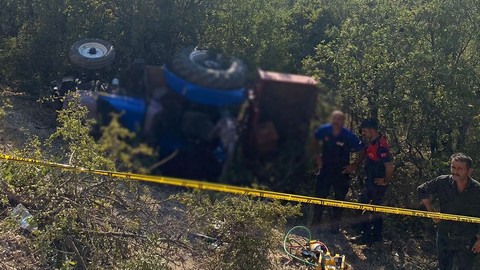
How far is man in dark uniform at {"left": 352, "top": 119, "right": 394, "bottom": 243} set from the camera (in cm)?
433

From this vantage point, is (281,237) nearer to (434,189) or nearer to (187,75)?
(434,189)

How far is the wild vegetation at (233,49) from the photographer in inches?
168

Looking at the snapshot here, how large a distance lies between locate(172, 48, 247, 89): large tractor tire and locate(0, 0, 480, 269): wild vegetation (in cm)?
107

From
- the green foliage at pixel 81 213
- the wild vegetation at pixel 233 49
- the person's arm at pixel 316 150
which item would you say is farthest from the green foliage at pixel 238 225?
the person's arm at pixel 316 150

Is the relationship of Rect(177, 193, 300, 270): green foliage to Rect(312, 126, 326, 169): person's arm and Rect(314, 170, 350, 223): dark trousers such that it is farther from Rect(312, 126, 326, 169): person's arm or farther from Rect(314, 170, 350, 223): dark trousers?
Rect(312, 126, 326, 169): person's arm

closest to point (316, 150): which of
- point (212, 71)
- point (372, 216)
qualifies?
point (212, 71)

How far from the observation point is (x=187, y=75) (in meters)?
1.91

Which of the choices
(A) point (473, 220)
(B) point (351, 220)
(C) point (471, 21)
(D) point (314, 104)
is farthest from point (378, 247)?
(D) point (314, 104)

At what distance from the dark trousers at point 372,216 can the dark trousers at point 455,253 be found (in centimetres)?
73

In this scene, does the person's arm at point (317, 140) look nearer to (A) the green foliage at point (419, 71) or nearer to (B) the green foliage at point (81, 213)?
(B) the green foliage at point (81, 213)

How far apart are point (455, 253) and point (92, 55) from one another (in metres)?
3.59

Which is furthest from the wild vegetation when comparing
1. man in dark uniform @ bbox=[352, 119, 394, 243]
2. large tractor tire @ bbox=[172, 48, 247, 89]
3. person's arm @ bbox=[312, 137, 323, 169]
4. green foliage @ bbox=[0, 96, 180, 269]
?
person's arm @ bbox=[312, 137, 323, 169]

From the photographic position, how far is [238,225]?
468 cm

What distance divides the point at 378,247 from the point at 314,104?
417 cm
